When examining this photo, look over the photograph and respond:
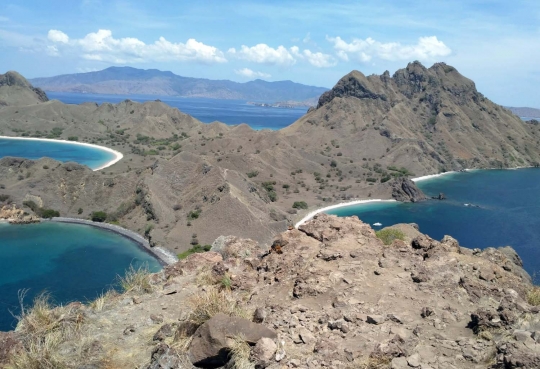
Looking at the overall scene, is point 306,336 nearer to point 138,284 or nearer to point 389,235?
point 138,284

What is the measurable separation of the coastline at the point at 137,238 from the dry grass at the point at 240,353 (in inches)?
1283

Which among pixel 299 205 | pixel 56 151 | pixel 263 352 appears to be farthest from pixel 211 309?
pixel 56 151

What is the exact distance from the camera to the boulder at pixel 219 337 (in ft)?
23.5

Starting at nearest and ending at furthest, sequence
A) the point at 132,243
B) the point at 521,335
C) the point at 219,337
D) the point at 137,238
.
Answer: the point at 521,335, the point at 219,337, the point at 132,243, the point at 137,238

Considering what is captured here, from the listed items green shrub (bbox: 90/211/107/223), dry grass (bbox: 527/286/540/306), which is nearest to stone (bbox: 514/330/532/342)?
dry grass (bbox: 527/286/540/306)

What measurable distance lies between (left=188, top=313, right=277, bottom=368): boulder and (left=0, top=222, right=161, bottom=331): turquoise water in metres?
27.8

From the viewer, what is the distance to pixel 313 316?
8266mm

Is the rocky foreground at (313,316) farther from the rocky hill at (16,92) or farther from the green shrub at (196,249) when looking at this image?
the rocky hill at (16,92)

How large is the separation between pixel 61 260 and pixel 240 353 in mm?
43011

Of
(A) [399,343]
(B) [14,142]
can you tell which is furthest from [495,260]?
(B) [14,142]

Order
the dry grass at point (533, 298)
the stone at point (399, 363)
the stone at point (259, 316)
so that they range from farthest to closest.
A: the dry grass at point (533, 298), the stone at point (259, 316), the stone at point (399, 363)

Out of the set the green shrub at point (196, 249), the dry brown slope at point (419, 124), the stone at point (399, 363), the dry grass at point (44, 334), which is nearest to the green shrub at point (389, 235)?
the stone at point (399, 363)

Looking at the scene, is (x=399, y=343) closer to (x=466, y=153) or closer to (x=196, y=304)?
(x=196, y=304)

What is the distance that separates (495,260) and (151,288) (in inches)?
401
